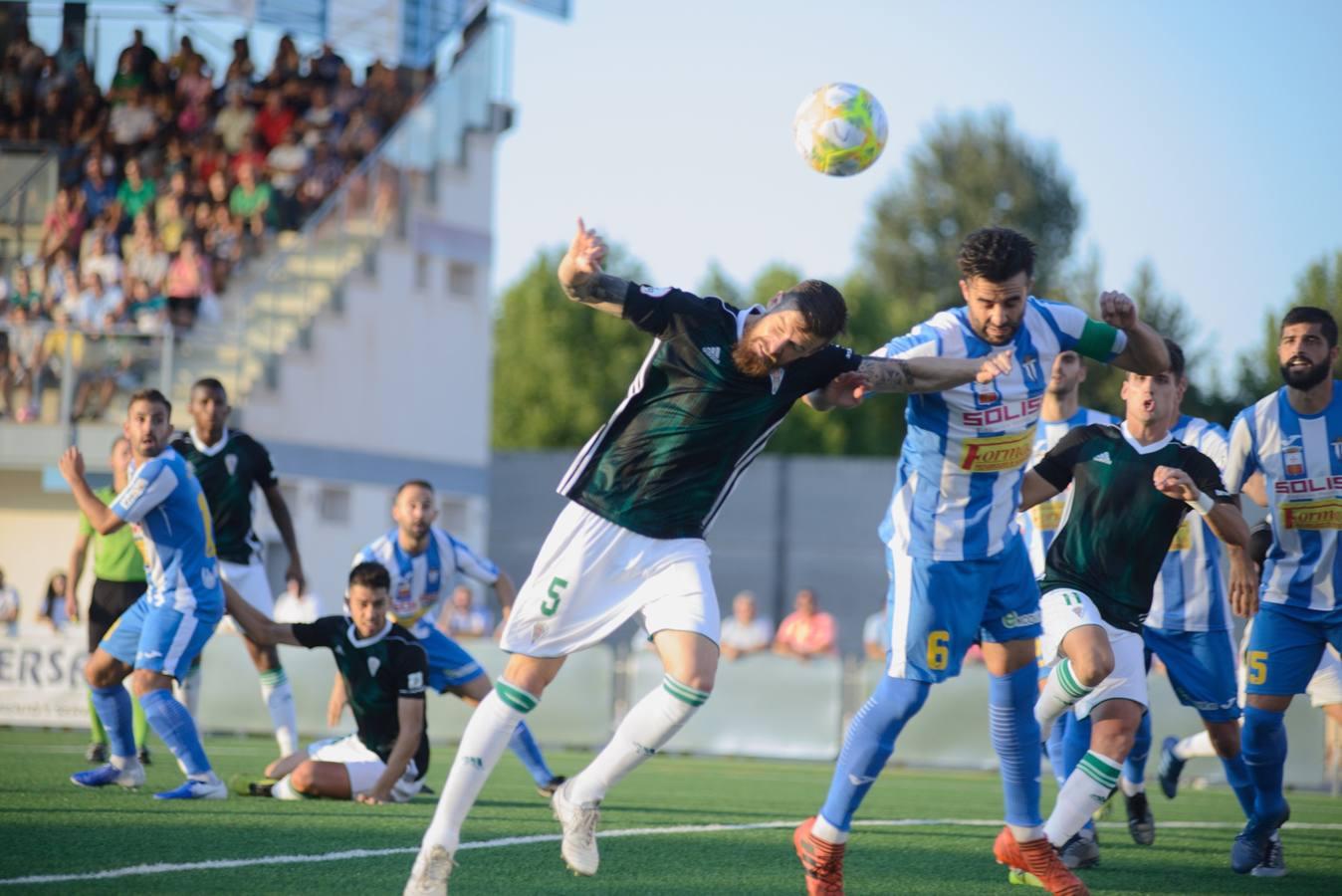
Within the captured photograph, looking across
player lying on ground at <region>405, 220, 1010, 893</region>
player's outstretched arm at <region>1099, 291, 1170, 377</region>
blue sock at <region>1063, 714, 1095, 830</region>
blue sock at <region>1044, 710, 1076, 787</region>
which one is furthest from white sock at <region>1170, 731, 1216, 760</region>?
player lying on ground at <region>405, 220, 1010, 893</region>

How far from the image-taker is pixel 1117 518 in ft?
25.2

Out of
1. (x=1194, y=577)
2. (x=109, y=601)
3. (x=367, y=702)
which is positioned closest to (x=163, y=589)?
(x=367, y=702)

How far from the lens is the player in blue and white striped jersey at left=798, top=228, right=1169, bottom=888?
20.9 feet

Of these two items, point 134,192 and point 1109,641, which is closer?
point 1109,641

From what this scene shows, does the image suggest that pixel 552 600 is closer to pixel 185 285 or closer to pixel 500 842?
pixel 500 842

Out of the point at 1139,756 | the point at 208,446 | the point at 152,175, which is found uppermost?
the point at 152,175

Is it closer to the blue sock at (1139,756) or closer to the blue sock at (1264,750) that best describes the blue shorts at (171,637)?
the blue sock at (1139,756)

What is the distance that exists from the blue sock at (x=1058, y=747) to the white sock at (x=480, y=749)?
142 inches

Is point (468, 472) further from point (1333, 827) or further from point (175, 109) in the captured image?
point (1333, 827)

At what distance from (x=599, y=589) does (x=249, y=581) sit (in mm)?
6285

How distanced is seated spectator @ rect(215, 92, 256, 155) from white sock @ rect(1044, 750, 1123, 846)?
2001 cm

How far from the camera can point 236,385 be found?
22828mm

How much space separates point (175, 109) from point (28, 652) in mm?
10291

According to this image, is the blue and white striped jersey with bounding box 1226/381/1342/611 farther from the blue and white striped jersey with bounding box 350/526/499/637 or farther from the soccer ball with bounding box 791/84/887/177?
the blue and white striped jersey with bounding box 350/526/499/637
